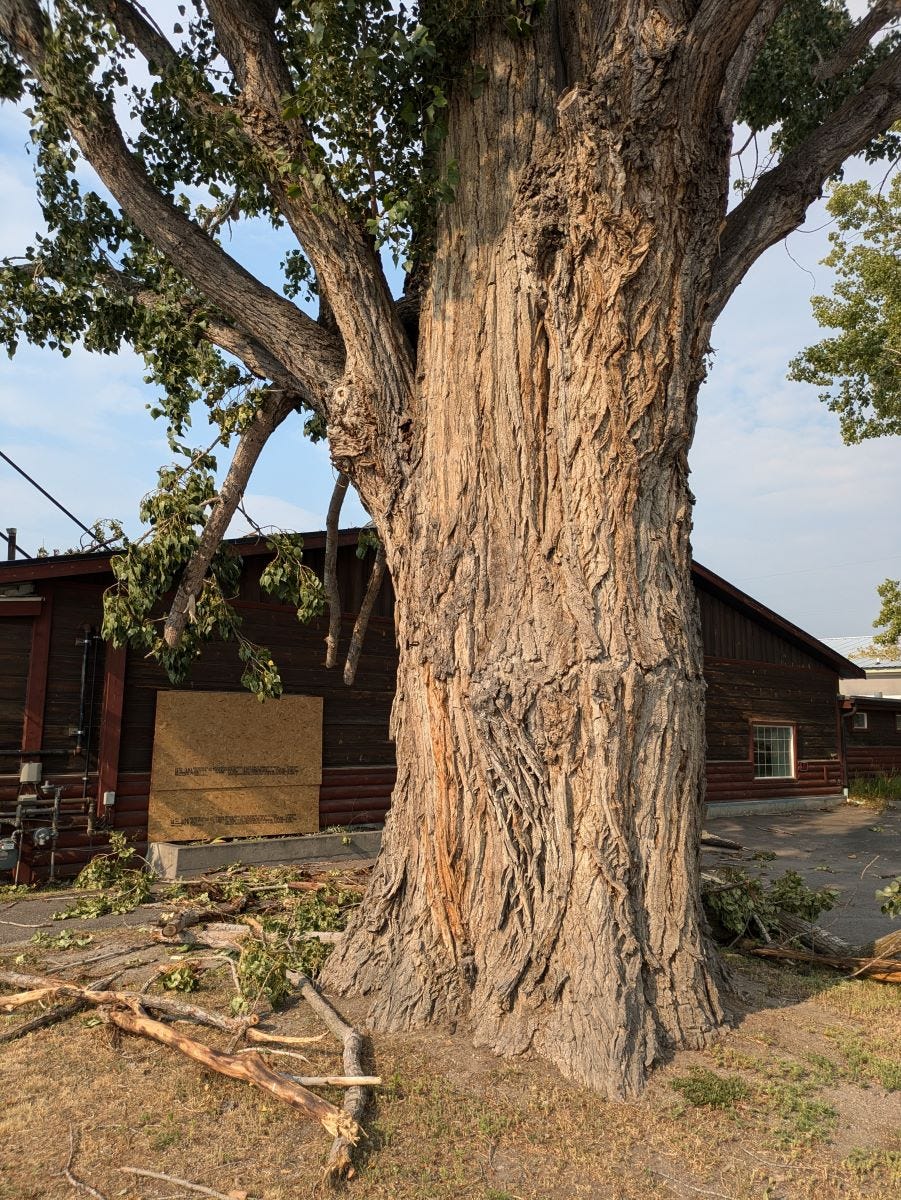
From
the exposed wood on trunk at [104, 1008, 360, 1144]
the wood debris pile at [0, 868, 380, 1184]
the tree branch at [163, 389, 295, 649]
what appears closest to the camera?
the exposed wood on trunk at [104, 1008, 360, 1144]

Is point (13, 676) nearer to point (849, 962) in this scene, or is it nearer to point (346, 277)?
point (346, 277)

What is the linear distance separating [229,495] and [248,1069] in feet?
17.1

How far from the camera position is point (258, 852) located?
39.2 ft

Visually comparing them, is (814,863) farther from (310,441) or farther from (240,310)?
(240,310)

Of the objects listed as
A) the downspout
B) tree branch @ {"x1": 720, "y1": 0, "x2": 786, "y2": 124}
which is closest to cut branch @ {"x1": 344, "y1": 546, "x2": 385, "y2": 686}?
the downspout

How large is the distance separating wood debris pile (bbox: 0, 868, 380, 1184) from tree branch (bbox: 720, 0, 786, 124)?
6164 mm

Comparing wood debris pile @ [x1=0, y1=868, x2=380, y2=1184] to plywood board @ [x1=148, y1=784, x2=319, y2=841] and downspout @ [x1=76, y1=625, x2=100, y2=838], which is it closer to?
downspout @ [x1=76, y1=625, x2=100, y2=838]

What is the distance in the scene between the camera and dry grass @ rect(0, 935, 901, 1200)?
3.55m

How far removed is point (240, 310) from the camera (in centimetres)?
629

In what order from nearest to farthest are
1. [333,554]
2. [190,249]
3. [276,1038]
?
[276,1038] → [190,249] → [333,554]

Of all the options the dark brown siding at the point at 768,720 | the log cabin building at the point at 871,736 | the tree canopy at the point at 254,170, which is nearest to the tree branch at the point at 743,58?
the tree canopy at the point at 254,170

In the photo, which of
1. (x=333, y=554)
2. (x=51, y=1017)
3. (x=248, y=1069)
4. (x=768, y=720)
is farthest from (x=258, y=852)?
(x=768, y=720)

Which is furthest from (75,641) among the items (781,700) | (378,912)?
(781,700)

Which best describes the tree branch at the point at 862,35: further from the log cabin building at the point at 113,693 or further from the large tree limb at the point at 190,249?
the log cabin building at the point at 113,693
